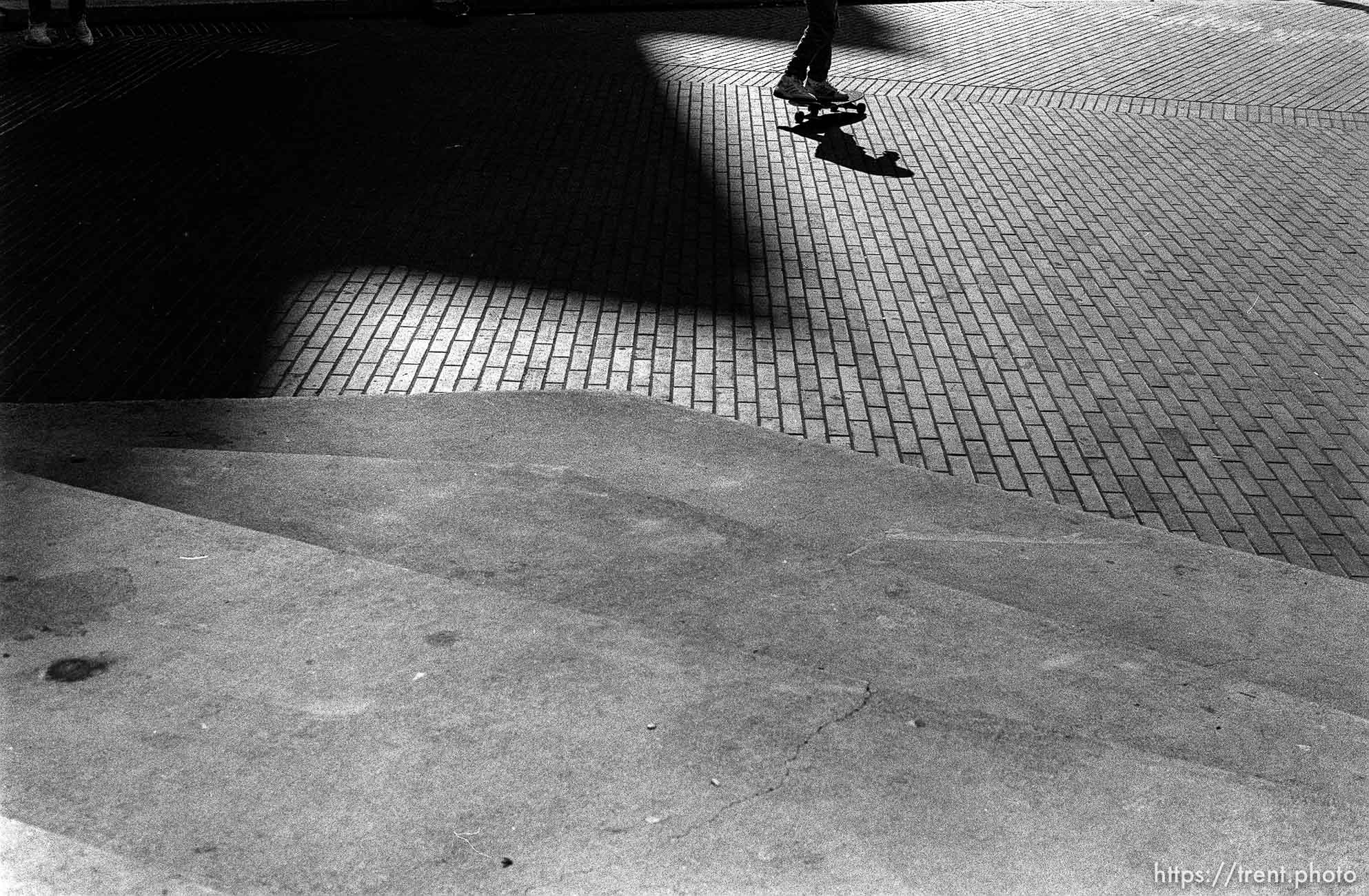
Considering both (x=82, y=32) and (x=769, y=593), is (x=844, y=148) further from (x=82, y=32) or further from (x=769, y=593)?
(x=82, y=32)

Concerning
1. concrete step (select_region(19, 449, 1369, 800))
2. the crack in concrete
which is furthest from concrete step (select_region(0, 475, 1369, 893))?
concrete step (select_region(19, 449, 1369, 800))

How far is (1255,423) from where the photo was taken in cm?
590

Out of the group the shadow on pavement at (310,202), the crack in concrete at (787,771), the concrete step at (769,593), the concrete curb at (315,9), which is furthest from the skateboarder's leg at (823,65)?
the crack in concrete at (787,771)

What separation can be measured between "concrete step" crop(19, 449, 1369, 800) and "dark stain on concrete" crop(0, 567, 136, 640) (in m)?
0.67

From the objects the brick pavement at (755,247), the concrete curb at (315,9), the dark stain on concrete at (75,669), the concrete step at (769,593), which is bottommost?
the brick pavement at (755,247)

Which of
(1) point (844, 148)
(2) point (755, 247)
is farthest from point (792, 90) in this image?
→ (2) point (755, 247)

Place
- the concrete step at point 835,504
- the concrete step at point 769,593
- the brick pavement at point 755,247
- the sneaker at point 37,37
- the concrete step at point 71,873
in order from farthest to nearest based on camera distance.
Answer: the sneaker at point 37,37 → the brick pavement at point 755,247 → the concrete step at point 835,504 → the concrete step at point 769,593 → the concrete step at point 71,873

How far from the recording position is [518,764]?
253 centimetres

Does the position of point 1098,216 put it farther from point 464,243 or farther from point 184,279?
point 184,279

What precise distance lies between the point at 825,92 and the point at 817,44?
38 cm

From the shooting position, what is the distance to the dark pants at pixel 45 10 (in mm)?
11227

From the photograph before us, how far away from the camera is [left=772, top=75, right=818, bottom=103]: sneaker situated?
10.6 meters

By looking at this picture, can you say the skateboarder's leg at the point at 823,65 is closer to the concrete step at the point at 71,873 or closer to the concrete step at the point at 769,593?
the concrete step at the point at 769,593

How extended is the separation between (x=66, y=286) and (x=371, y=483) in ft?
11.2
